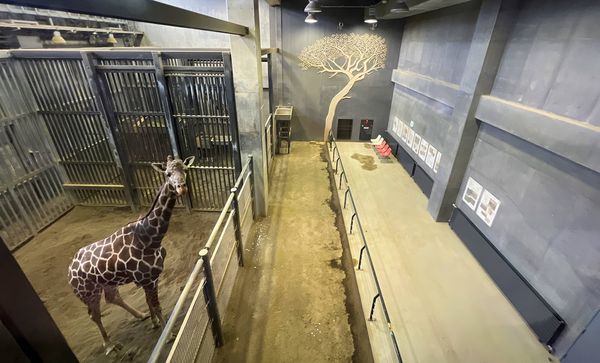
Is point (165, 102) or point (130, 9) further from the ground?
point (130, 9)

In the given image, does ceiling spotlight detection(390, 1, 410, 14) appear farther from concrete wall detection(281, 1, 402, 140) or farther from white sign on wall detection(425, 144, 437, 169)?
concrete wall detection(281, 1, 402, 140)

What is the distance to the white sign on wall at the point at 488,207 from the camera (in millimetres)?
4223

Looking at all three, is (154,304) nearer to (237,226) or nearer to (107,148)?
(237,226)

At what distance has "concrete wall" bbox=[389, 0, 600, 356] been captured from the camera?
2939 millimetres

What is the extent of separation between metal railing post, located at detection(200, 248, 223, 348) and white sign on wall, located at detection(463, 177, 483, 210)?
434cm

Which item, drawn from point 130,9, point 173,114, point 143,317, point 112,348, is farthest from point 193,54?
point 112,348

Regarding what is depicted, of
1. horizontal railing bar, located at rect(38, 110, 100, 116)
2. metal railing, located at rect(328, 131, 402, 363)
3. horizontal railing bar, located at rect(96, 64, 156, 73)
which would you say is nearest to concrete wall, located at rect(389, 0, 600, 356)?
metal railing, located at rect(328, 131, 402, 363)

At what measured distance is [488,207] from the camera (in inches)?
172

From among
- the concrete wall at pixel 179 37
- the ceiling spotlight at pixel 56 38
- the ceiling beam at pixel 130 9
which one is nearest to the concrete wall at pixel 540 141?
the ceiling beam at pixel 130 9

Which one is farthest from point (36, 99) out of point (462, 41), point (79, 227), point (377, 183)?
point (462, 41)

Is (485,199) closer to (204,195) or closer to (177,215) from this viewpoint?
(204,195)

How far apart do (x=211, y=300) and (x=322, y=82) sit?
7948 millimetres

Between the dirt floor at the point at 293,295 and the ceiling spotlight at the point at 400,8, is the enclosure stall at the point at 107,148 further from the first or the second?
the ceiling spotlight at the point at 400,8

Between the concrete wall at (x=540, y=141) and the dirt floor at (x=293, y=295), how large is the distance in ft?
7.59
